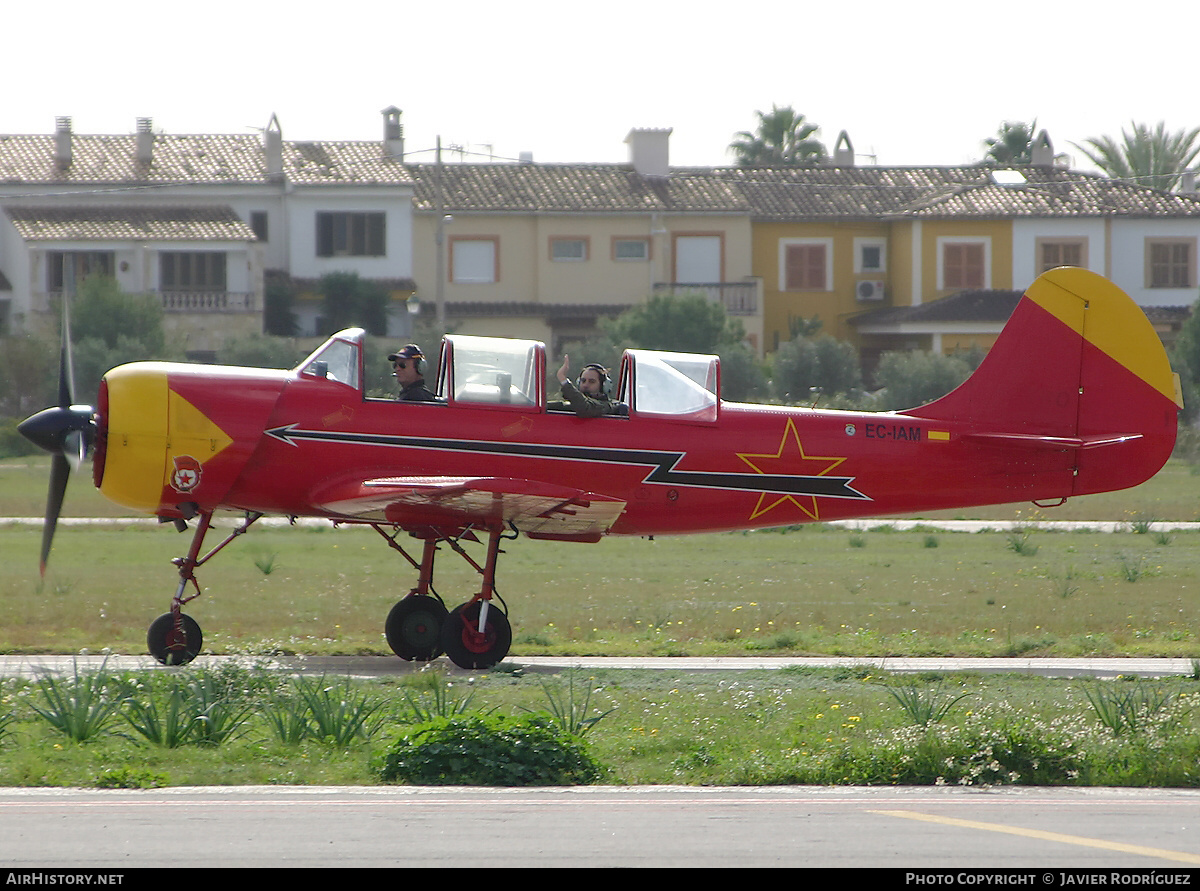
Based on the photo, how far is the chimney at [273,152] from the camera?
5925 cm

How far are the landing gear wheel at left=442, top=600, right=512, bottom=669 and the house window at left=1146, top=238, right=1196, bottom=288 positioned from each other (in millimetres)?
56273

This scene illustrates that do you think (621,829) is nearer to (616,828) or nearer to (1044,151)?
(616,828)

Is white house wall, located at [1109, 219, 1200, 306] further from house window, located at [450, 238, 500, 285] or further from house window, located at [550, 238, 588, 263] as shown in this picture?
house window, located at [450, 238, 500, 285]

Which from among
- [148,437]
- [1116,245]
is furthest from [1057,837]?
[1116,245]

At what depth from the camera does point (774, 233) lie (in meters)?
62.1

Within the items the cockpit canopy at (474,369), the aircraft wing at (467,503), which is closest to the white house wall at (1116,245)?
the cockpit canopy at (474,369)

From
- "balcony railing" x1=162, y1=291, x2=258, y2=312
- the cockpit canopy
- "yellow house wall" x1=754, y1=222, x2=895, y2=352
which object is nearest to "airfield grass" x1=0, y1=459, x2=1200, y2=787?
the cockpit canopy

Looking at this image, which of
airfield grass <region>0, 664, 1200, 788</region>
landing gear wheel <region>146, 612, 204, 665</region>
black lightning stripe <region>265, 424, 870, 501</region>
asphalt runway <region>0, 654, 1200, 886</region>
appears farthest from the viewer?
black lightning stripe <region>265, 424, 870, 501</region>

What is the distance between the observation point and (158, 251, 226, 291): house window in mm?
56281

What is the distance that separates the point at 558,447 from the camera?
44.5 feet

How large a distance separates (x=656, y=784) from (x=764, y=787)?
0.69 m

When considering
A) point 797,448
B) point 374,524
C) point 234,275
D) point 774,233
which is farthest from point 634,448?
point 774,233

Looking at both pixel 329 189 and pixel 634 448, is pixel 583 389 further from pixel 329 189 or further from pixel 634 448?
pixel 329 189
